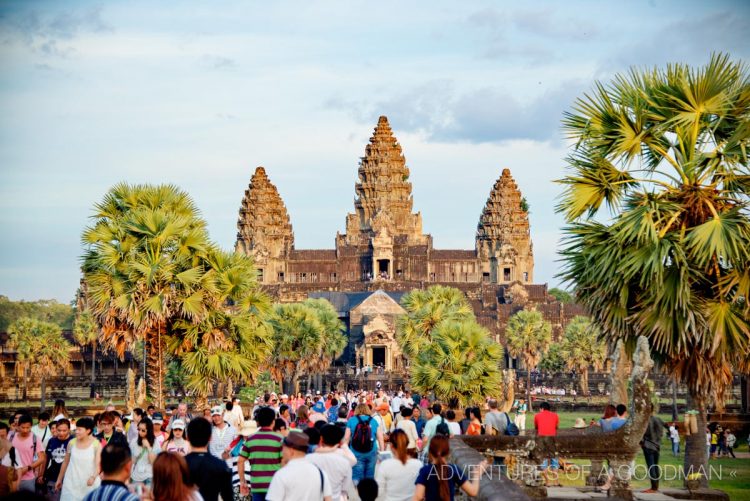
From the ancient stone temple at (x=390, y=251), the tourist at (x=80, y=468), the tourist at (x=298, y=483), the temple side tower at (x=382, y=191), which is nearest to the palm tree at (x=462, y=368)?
the tourist at (x=80, y=468)

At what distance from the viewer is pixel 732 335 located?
17.4 metres

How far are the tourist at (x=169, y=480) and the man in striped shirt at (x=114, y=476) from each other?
0.17m

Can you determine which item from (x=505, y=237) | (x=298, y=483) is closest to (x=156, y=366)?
(x=298, y=483)

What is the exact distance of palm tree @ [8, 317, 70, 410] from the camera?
76.4 m

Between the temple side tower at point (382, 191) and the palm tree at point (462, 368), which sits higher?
the temple side tower at point (382, 191)

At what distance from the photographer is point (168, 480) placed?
7.93 meters

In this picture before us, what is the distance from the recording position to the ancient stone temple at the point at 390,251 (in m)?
123

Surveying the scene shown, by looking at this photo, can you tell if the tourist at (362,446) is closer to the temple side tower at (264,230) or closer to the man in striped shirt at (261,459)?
the man in striped shirt at (261,459)

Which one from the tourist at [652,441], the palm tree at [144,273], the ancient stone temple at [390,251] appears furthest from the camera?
the ancient stone temple at [390,251]

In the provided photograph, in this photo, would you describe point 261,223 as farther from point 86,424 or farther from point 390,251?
point 86,424

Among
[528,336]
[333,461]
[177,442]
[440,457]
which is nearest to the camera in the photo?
[440,457]

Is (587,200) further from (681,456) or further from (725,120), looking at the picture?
(681,456)

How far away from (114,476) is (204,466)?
5.35ft

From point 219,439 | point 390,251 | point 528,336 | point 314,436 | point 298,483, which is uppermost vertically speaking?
point 390,251
